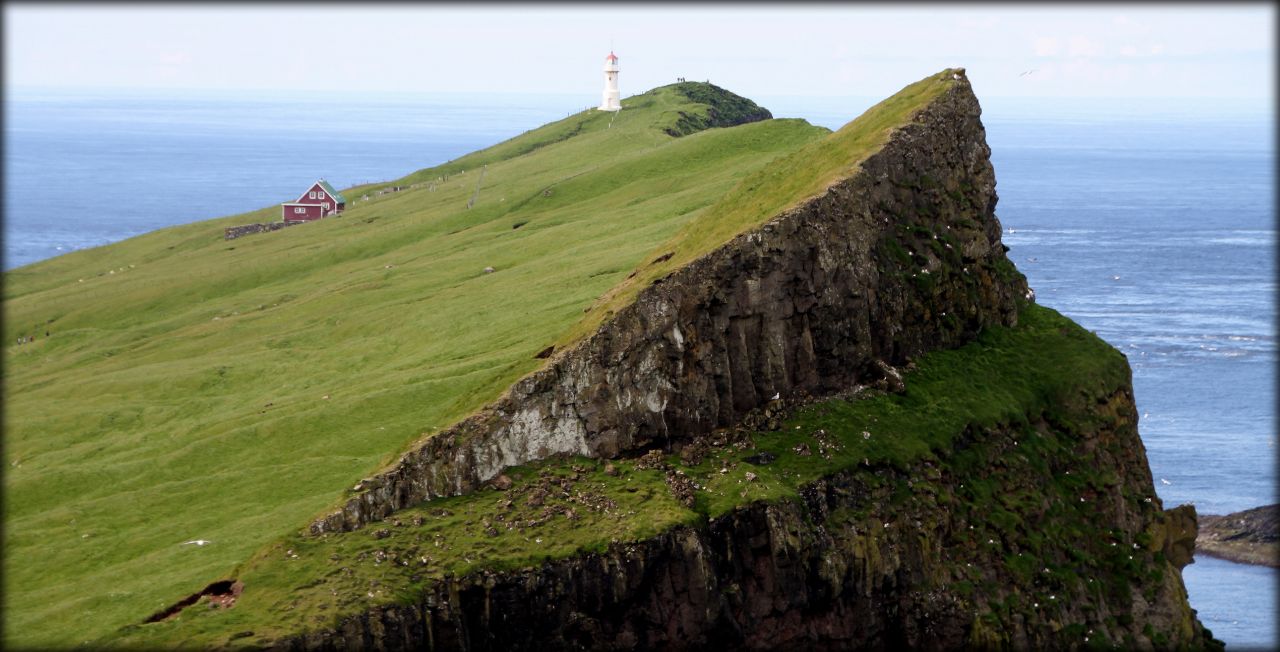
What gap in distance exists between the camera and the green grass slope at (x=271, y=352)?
2611 inches

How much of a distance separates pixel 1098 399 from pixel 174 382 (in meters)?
66.1

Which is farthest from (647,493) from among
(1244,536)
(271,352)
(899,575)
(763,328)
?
(1244,536)

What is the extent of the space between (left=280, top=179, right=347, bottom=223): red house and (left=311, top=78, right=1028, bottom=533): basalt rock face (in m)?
134

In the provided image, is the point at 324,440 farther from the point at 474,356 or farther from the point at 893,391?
the point at 893,391

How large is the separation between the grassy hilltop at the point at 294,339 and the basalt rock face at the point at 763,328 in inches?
77.9

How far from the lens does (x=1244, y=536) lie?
102 m

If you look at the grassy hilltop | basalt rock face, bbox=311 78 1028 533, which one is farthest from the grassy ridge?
basalt rock face, bbox=311 78 1028 533

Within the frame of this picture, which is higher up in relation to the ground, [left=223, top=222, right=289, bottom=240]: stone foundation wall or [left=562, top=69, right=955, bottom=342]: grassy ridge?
[left=223, top=222, right=289, bottom=240]: stone foundation wall

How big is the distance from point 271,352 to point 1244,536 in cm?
7320

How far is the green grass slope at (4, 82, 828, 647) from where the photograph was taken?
6631 centimetres

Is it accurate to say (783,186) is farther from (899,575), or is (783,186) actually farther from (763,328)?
(899,575)

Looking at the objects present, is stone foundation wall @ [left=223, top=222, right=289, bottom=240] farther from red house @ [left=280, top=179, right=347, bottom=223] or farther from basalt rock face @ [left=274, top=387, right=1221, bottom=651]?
basalt rock face @ [left=274, top=387, right=1221, bottom=651]

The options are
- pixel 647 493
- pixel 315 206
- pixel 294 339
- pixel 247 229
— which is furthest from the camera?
pixel 315 206

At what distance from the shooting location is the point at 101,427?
310ft
